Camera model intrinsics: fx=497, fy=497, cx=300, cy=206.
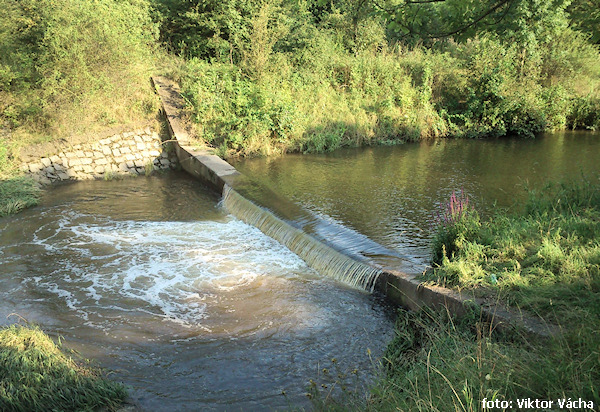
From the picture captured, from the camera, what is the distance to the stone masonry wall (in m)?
12.6

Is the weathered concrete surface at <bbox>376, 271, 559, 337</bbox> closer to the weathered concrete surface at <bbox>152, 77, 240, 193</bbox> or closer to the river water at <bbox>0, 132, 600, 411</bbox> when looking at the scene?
the river water at <bbox>0, 132, 600, 411</bbox>

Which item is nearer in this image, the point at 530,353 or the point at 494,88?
the point at 530,353

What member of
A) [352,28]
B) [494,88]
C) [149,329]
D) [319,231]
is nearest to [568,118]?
[494,88]

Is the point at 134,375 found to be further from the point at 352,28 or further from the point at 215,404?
the point at 352,28

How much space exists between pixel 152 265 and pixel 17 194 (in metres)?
4.98

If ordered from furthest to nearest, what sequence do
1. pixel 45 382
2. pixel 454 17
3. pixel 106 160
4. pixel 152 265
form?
pixel 106 160 → pixel 152 265 → pixel 454 17 → pixel 45 382

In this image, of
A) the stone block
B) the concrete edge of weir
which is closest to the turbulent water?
the concrete edge of weir

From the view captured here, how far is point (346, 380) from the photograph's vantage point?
4539 mm

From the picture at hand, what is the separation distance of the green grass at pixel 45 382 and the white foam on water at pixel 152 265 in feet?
4.84

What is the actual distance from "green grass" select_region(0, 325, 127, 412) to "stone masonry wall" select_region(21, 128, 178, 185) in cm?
915

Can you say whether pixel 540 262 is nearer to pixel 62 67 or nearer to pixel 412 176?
pixel 412 176

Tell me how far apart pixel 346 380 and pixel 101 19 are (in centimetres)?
1331

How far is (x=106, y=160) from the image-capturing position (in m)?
13.4

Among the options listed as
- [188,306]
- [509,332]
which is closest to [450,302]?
[509,332]
